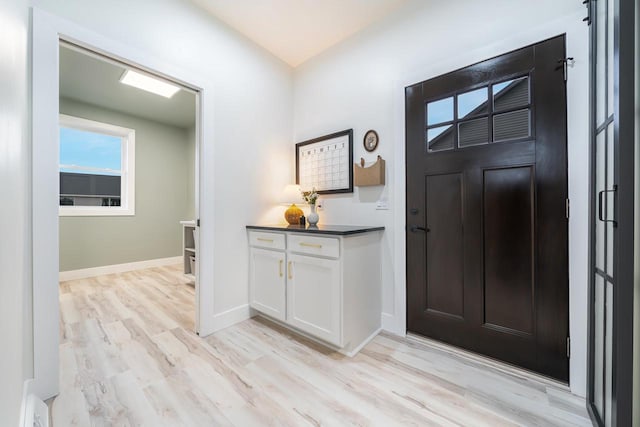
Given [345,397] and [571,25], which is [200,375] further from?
[571,25]

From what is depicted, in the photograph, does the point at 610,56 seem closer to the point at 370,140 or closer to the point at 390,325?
the point at 370,140

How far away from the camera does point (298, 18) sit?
2.22 m

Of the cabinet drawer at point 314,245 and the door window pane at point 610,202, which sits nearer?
the door window pane at point 610,202

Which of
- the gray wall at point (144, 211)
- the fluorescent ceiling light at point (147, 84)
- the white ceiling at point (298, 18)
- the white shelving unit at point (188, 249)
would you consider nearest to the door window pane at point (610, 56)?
the white ceiling at point (298, 18)

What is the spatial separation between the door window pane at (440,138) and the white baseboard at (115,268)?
4786 mm

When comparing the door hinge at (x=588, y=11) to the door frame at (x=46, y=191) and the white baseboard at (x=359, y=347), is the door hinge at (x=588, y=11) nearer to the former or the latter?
the white baseboard at (x=359, y=347)

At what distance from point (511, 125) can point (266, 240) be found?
201 centimetres

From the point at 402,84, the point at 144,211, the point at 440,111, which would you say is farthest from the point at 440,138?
the point at 144,211

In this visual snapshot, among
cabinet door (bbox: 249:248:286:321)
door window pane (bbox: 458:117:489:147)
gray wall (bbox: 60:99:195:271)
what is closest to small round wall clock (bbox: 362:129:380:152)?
door window pane (bbox: 458:117:489:147)

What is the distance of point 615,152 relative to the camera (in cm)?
98

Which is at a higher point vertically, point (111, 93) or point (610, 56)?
point (111, 93)

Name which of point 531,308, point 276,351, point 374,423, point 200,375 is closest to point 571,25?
point 531,308

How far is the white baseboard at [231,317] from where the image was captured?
2.15 m

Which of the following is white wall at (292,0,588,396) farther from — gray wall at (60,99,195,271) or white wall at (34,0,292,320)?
gray wall at (60,99,195,271)
